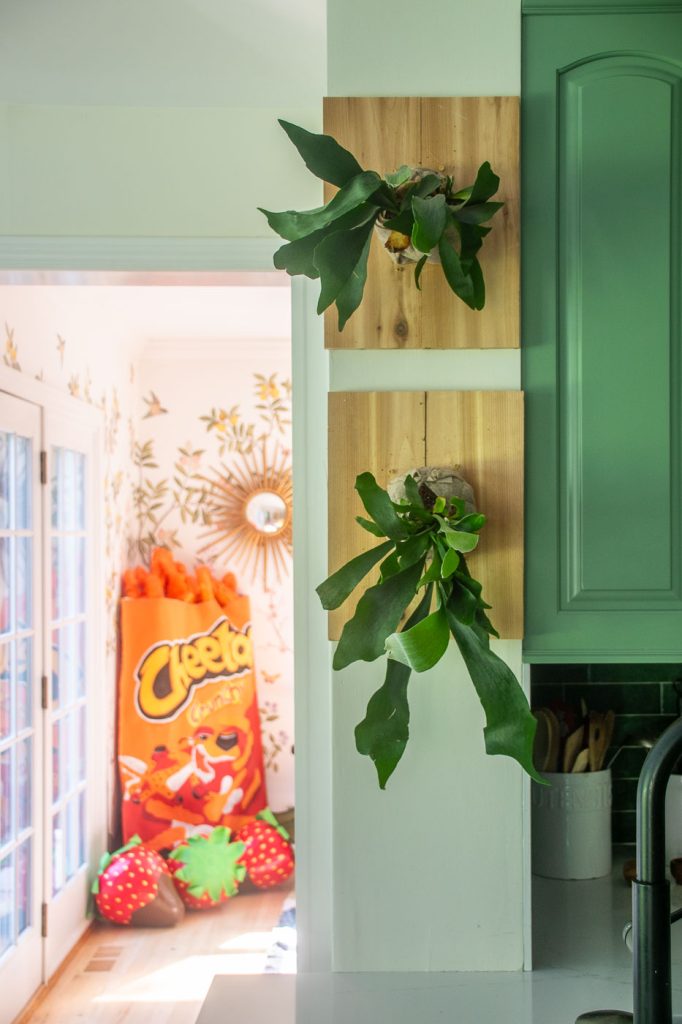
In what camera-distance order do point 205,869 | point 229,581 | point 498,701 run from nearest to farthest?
point 498,701, point 205,869, point 229,581

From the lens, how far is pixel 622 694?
1.84 m

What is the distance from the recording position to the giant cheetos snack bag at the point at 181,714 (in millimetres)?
4164

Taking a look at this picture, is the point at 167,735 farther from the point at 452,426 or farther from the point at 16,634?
the point at 452,426

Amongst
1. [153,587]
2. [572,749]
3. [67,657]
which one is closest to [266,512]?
[153,587]

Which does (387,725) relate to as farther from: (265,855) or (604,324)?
(265,855)

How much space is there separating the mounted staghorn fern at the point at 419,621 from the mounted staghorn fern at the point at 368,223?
286 millimetres

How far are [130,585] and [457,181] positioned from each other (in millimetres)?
3273

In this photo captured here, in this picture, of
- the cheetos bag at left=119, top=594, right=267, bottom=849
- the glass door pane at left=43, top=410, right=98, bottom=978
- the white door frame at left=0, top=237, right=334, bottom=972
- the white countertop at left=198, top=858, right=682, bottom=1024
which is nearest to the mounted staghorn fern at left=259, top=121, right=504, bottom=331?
the white door frame at left=0, top=237, right=334, bottom=972

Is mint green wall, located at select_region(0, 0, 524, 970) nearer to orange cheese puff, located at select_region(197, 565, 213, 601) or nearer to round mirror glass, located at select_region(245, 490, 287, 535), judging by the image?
orange cheese puff, located at select_region(197, 565, 213, 601)

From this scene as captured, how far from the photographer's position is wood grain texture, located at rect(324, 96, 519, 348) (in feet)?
4.45

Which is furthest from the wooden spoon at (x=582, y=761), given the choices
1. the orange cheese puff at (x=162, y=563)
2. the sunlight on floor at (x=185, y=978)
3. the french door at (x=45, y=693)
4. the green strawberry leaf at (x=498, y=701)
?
the orange cheese puff at (x=162, y=563)

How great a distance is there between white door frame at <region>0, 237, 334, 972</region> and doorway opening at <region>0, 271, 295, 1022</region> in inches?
23.6

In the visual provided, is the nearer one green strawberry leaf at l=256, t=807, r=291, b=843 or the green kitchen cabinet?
the green kitchen cabinet

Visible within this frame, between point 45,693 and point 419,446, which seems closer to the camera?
point 419,446
